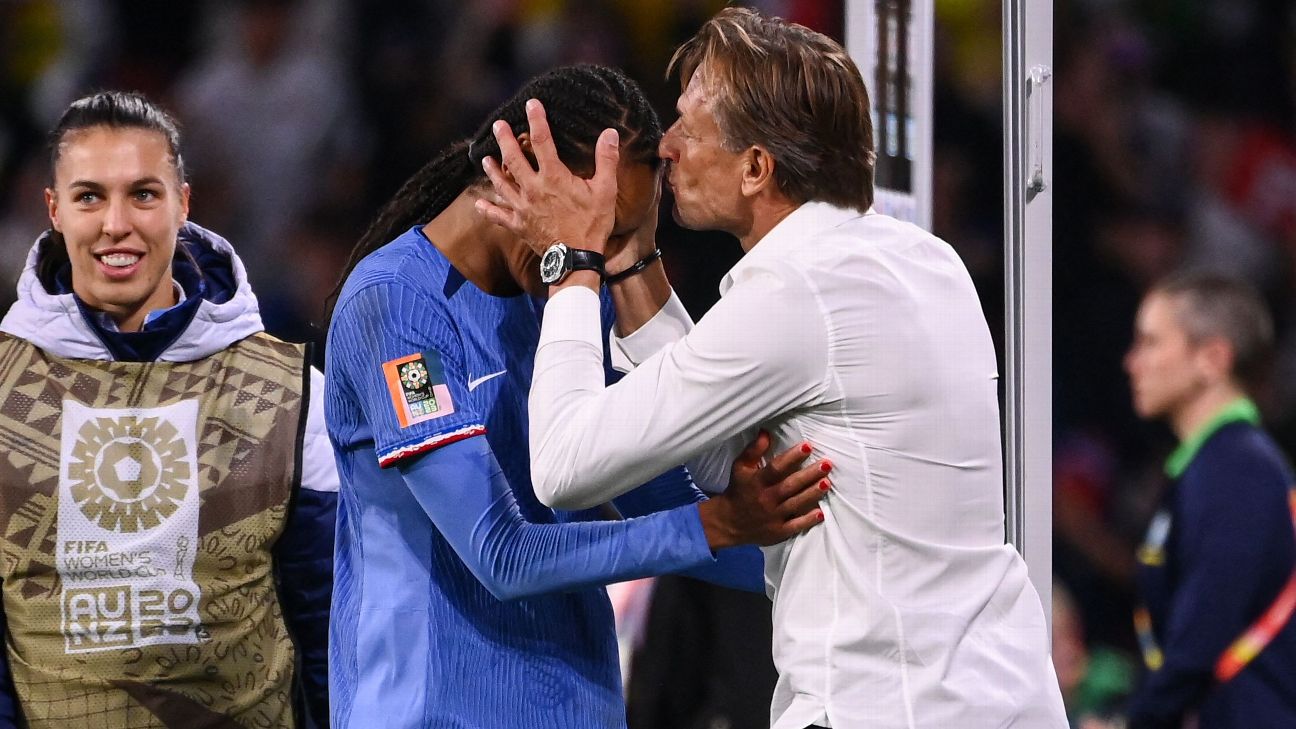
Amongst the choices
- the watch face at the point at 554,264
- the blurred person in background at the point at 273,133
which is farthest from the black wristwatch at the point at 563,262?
the blurred person in background at the point at 273,133

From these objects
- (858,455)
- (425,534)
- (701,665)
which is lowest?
(701,665)

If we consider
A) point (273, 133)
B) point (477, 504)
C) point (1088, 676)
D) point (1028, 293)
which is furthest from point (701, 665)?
point (477, 504)

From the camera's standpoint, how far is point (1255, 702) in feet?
11.9

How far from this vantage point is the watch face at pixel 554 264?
138 cm

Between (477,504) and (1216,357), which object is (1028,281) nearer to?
(477,504)

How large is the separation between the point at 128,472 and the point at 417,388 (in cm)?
76

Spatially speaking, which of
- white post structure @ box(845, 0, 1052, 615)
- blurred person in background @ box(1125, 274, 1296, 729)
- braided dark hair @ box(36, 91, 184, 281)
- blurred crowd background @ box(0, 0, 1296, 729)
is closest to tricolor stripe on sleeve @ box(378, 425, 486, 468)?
white post structure @ box(845, 0, 1052, 615)

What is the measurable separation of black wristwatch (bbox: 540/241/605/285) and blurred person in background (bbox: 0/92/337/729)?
726mm

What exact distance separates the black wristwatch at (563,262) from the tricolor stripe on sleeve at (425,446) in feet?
0.55

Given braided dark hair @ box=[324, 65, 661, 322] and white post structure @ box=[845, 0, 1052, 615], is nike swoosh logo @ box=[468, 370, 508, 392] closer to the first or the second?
braided dark hair @ box=[324, 65, 661, 322]

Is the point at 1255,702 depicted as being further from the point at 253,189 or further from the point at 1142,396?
the point at 253,189

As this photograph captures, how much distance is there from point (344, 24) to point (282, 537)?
247 cm

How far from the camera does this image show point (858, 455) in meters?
1.28

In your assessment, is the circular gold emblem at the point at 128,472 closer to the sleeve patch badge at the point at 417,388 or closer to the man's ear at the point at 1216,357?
the sleeve patch badge at the point at 417,388
